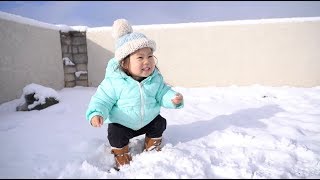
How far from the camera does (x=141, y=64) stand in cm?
229

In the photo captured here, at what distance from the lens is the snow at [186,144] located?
5.97ft

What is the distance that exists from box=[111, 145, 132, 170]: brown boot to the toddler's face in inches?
23.7

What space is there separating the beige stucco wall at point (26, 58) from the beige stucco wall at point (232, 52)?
0.77 meters

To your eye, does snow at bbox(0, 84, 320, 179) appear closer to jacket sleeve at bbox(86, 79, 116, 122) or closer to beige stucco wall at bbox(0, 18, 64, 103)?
jacket sleeve at bbox(86, 79, 116, 122)

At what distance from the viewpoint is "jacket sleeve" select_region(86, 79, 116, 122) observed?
2.11 metres

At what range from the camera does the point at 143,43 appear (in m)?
2.28

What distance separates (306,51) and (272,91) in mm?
1253

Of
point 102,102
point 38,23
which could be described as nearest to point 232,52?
point 38,23

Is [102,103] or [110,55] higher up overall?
[102,103]

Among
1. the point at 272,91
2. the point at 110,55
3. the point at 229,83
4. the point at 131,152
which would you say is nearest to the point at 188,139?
the point at 131,152

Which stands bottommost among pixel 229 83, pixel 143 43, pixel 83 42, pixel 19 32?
pixel 229 83

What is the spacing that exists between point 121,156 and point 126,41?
912 millimetres

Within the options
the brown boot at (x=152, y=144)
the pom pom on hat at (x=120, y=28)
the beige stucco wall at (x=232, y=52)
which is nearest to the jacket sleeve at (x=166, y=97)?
the brown boot at (x=152, y=144)

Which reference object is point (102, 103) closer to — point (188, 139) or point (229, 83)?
point (188, 139)
